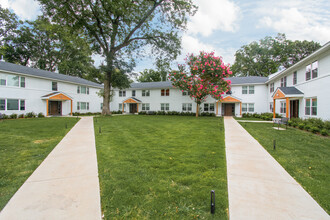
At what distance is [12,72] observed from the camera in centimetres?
1795

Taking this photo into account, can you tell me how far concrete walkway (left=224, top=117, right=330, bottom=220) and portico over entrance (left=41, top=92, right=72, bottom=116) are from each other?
23569 millimetres

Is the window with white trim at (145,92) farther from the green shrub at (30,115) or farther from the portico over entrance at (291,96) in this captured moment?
the portico over entrance at (291,96)

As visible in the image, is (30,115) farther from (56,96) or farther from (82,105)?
(82,105)

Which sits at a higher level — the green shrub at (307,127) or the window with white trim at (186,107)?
the window with white trim at (186,107)

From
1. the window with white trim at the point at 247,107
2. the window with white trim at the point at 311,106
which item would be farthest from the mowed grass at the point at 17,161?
the window with white trim at the point at 247,107

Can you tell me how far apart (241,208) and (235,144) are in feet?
14.6

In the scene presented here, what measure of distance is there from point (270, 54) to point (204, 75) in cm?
2415

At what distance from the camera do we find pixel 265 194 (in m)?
3.02

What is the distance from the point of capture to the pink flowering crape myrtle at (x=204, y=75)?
19938 mm

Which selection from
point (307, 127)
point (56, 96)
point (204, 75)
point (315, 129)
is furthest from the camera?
point (56, 96)

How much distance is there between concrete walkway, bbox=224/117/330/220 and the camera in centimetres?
248

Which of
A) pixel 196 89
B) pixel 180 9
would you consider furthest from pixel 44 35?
pixel 196 89

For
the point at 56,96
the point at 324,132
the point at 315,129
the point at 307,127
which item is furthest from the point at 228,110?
the point at 56,96

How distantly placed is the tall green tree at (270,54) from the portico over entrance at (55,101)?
117 feet
